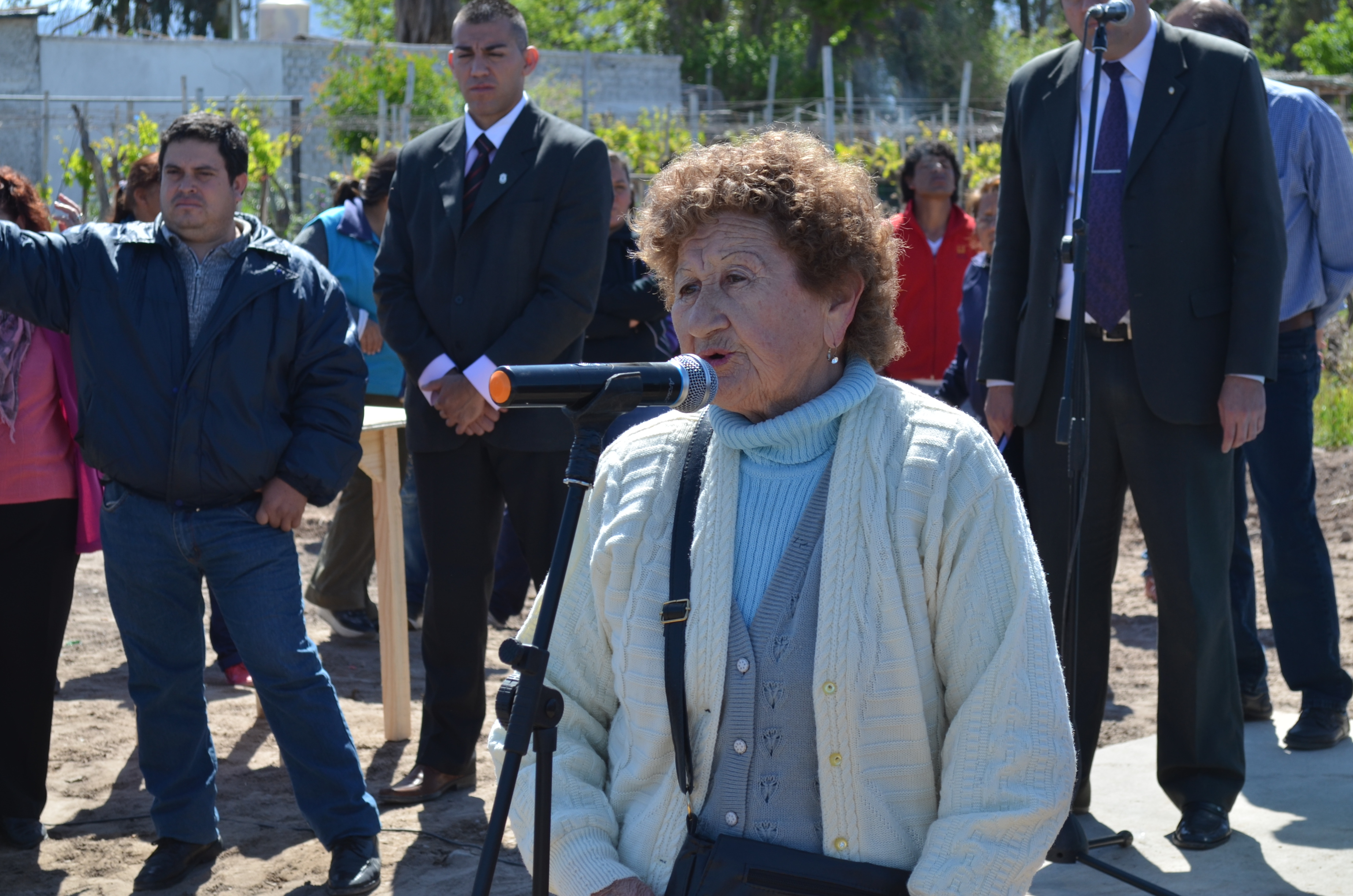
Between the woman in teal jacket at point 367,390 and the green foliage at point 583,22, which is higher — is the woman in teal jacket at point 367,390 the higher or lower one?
the lower one

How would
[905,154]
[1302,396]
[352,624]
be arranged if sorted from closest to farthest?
[1302,396] → [352,624] → [905,154]

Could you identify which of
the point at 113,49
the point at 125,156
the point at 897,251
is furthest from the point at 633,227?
the point at 113,49

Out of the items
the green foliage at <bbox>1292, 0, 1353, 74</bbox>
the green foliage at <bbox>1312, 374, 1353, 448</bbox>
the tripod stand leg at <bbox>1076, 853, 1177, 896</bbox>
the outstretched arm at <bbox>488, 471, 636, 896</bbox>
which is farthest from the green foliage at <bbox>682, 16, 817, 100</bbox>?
the outstretched arm at <bbox>488, 471, 636, 896</bbox>

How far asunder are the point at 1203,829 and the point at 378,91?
18316mm

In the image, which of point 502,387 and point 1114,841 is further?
point 1114,841

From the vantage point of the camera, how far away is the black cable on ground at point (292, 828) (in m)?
4.18

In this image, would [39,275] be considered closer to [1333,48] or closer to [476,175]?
[476,175]

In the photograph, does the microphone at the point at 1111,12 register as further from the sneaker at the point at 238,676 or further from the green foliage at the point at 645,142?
the green foliage at the point at 645,142

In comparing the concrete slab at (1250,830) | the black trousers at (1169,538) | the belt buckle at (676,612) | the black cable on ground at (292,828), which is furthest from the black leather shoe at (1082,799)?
the belt buckle at (676,612)

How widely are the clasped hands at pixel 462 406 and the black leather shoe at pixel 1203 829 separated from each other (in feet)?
7.53

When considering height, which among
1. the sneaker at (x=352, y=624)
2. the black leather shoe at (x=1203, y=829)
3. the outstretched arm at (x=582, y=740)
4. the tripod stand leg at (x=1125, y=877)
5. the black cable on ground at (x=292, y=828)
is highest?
the outstretched arm at (x=582, y=740)

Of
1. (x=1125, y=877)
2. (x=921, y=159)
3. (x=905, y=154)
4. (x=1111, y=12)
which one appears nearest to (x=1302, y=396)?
(x=1111, y=12)

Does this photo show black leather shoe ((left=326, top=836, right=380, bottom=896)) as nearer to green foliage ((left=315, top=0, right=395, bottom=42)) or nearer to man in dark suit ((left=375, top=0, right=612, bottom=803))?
man in dark suit ((left=375, top=0, right=612, bottom=803))

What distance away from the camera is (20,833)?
167 inches
